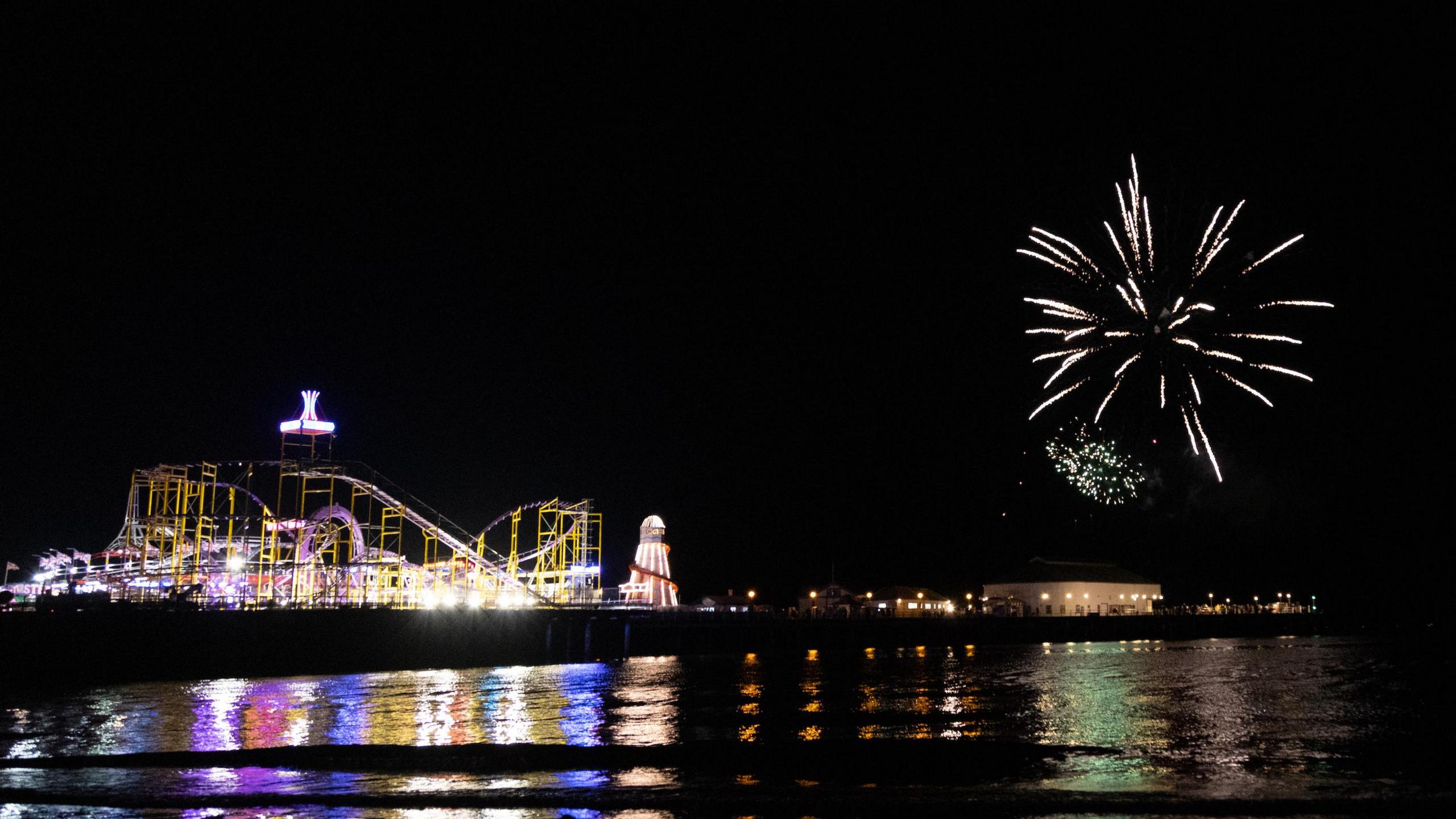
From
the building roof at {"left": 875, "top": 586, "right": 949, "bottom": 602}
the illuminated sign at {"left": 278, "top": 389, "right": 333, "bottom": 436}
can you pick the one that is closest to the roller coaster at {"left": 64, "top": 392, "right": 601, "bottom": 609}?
the illuminated sign at {"left": 278, "top": 389, "right": 333, "bottom": 436}

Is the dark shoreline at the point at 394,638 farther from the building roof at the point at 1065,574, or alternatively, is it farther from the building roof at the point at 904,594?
the building roof at the point at 904,594

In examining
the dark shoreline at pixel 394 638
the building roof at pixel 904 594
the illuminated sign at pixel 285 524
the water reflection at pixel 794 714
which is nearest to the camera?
the water reflection at pixel 794 714

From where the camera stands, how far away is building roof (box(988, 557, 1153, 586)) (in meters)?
93.6

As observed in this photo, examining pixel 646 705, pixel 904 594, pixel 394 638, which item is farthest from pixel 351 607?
pixel 904 594

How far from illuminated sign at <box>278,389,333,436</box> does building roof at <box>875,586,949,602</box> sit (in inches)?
2217

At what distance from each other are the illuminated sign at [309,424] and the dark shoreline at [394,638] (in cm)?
1262

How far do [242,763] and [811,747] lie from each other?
1050cm

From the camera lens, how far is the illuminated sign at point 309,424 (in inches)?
2227

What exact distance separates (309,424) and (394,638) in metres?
14.1

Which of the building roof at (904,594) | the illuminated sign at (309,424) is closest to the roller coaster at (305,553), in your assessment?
the illuminated sign at (309,424)

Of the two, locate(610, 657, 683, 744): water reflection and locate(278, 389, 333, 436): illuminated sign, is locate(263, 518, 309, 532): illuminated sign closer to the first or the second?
locate(278, 389, 333, 436): illuminated sign

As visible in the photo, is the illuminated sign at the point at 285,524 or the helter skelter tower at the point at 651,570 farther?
the helter skelter tower at the point at 651,570

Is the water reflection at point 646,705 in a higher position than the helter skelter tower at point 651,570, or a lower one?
lower

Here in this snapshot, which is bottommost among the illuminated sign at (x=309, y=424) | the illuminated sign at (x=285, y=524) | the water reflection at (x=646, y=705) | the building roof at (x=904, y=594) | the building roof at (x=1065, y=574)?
the water reflection at (x=646, y=705)
